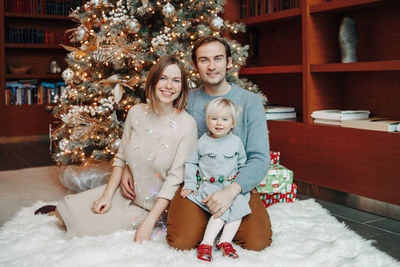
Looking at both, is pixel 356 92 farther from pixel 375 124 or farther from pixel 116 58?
pixel 116 58

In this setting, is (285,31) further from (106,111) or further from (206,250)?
(206,250)

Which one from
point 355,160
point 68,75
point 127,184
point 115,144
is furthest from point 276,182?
point 68,75

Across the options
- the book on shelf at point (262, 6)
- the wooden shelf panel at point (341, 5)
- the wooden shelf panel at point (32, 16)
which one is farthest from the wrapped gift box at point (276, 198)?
the wooden shelf panel at point (32, 16)

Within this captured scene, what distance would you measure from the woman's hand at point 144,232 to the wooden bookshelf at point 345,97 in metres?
1.31

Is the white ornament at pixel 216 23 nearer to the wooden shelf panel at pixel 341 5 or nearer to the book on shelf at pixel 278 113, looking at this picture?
the wooden shelf panel at pixel 341 5

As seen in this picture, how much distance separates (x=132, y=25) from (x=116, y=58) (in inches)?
8.5

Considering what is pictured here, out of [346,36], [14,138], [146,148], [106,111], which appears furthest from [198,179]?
[14,138]

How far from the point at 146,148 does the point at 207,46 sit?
538 mm

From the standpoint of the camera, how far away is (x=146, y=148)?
1.92 metres

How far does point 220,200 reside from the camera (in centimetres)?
170

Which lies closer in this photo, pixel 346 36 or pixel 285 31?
pixel 346 36

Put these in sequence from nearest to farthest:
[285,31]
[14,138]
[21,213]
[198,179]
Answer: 1. [198,179]
2. [21,213]
3. [285,31]
4. [14,138]

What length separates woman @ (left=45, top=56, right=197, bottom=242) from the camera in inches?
73.7

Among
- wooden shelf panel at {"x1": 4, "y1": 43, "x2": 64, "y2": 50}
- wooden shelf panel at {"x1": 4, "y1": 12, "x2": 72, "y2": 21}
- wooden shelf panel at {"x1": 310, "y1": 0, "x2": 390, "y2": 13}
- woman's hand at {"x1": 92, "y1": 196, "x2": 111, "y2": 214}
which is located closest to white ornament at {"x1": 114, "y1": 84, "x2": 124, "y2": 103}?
woman's hand at {"x1": 92, "y1": 196, "x2": 111, "y2": 214}
